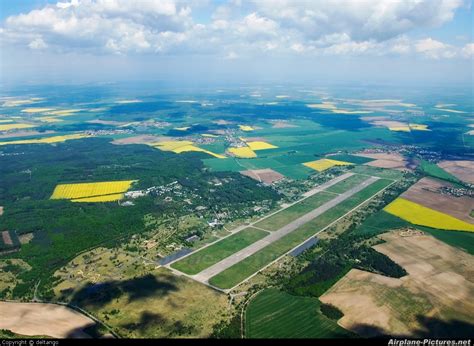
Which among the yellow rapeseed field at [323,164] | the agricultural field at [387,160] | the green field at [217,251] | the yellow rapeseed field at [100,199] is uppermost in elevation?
the agricultural field at [387,160]

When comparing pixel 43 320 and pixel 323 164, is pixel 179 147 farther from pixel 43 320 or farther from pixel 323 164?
pixel 43 320

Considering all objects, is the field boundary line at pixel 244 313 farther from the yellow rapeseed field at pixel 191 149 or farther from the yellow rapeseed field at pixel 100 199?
the yellow rapeseed field at pixel 191 149

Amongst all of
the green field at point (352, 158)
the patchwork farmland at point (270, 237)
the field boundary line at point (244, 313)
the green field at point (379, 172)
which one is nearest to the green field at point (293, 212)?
the patchwork farmland at point (270, 237)

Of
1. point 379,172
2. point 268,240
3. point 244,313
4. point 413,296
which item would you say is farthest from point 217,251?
point 379,172

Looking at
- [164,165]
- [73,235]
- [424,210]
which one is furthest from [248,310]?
[164,165]

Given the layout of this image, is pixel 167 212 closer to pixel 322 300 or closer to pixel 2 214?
pixel 2 214

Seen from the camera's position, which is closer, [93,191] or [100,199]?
[100,199]
